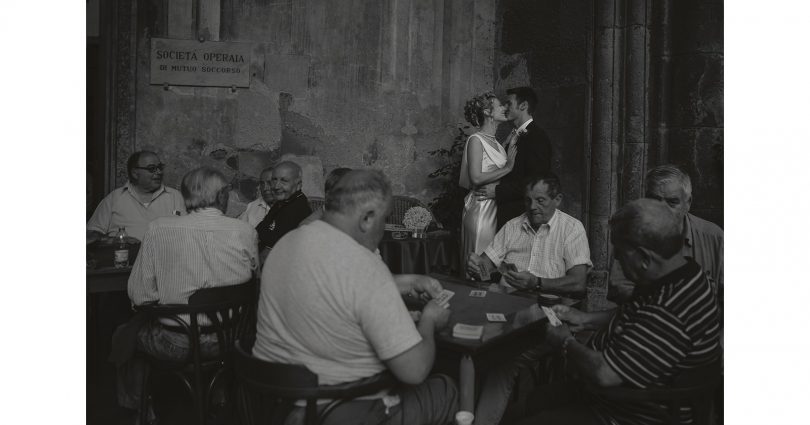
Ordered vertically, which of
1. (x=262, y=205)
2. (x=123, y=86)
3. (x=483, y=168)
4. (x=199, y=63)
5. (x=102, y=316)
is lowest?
(x=102, y=316)

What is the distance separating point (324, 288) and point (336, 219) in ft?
0.95

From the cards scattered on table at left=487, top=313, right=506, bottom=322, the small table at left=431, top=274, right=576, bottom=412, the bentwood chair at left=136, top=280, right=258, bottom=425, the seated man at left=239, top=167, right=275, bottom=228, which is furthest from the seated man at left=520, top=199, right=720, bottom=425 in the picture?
the seated man at left=239, top=167, right=275, bottom=228

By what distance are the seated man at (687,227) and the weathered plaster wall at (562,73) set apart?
313cm

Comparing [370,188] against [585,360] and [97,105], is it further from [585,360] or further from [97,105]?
[97,105]

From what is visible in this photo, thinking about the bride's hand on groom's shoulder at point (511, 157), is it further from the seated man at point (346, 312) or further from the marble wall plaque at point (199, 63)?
the marble wall plaque at point (199, 63)

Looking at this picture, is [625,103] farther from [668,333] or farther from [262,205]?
[668,333]

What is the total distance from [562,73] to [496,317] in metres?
4.98

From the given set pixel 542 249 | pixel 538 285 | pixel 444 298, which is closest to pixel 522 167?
pixel 542 249

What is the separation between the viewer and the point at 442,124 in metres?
8.31

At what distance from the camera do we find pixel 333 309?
6.81 feet

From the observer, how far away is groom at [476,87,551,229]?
5.30 m

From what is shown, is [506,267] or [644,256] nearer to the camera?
[644,256]

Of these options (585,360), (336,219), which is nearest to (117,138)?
(336,219)

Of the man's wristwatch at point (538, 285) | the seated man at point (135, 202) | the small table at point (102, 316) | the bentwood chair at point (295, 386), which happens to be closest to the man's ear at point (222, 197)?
the small table at point (102, 316)
